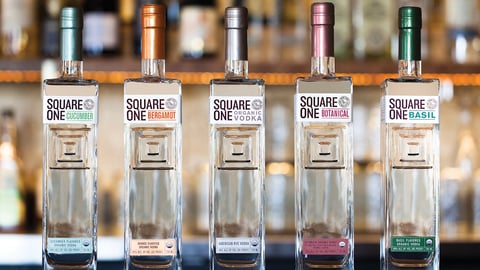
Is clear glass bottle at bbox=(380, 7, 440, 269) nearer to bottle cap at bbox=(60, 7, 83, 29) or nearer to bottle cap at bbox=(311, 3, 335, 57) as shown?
bottle cap at bbox=(311, 3, 335, 57)

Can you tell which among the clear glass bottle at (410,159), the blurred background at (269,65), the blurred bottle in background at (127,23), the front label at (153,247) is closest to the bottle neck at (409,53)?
the clear glass bottle at (410,159)

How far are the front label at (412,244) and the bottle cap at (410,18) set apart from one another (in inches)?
7.5

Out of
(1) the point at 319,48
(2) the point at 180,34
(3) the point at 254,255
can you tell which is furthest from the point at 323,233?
(2) the point at 180,34

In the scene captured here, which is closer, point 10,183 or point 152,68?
point 152,68

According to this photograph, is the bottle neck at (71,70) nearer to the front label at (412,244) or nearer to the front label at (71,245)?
the front label at (71,245)

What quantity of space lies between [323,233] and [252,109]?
13 cm

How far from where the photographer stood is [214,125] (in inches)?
30.3

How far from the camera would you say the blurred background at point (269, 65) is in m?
2.12

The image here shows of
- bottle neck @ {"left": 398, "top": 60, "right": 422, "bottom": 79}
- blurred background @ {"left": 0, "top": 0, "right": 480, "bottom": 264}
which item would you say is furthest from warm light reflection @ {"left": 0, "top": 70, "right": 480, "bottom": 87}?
bottle neck @ {"left": 398, "top": 60, "right": 422, "bottom": 79}

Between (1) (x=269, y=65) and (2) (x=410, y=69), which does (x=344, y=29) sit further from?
(2) (x=410, y=69)

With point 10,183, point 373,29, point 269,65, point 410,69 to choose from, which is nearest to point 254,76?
point 269,65

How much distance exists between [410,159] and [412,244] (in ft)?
0.26

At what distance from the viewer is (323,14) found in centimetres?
75

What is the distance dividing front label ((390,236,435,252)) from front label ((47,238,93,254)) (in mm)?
274
